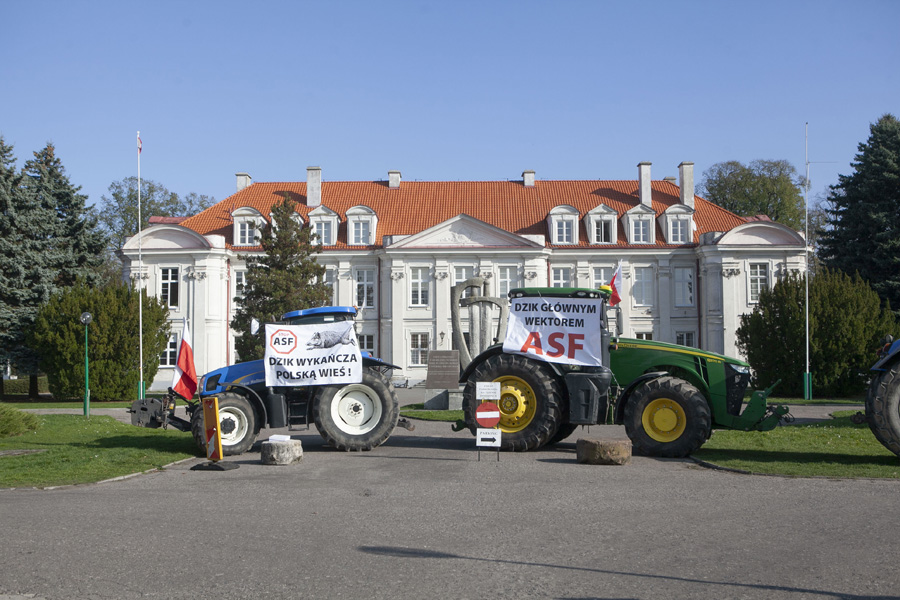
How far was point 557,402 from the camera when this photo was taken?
14.5 meters

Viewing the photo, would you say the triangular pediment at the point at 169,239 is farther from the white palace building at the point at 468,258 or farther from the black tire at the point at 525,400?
the black tire at the point at 525,400

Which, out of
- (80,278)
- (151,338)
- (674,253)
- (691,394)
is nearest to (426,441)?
(691,394)

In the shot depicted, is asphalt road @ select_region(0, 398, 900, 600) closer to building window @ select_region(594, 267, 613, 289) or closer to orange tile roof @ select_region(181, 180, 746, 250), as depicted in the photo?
building window @ select_region(594, 267, 613, 289)

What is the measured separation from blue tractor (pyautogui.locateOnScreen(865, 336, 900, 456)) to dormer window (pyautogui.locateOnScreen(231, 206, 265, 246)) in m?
41.2

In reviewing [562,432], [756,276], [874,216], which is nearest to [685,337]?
[756,276]

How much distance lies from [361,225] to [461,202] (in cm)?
682

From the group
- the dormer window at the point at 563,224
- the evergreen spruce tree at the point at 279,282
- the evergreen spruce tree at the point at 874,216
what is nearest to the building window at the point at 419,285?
the evergreen spruce tree at the point at 279,282

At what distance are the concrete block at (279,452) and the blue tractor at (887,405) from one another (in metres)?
8.81

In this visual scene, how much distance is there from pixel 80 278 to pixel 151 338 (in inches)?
192

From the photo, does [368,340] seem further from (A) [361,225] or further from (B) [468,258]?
(B) [468,258]

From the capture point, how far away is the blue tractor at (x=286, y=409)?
1469 cm

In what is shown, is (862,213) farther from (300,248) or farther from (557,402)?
(557,402)

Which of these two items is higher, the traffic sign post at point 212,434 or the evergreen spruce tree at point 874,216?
the evergreen spruce tree at point 874,216

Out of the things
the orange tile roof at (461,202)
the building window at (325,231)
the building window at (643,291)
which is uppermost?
the orange tile roof at (461,202)
